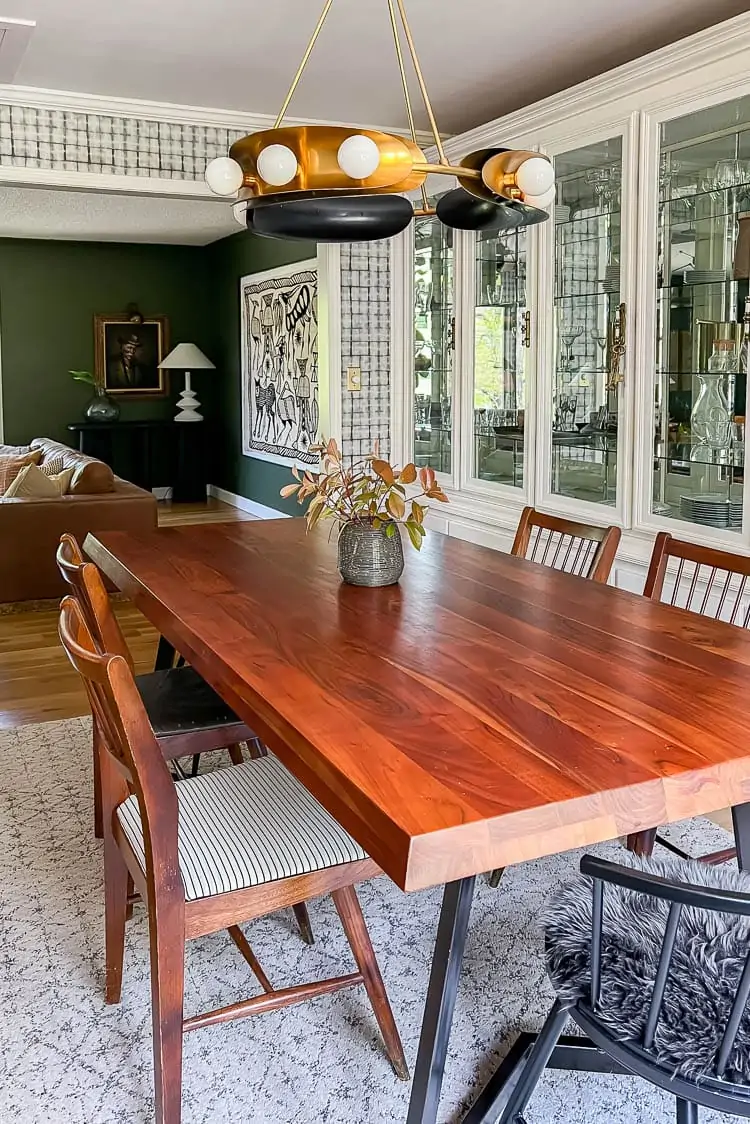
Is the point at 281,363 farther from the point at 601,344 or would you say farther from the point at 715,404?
the point at 715,404

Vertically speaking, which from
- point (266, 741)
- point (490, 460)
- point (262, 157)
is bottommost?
point (266, 741)

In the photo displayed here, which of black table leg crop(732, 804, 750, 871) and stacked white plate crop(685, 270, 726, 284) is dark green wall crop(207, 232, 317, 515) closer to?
stacked white plate crop(685, 270, 726, 284)

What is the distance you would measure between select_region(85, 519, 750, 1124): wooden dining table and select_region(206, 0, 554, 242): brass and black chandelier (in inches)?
34.2

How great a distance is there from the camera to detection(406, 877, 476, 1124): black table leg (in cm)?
153

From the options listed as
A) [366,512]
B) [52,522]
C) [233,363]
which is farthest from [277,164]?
[233,363]

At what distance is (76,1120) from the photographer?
181cm

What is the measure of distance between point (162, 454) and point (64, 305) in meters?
1.66

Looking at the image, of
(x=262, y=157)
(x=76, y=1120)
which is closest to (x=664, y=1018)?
(x=76, y=1120)

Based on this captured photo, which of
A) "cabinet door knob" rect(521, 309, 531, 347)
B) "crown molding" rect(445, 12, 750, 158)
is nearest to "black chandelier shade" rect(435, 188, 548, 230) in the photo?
"crown molding" rect(445, 12, 750, 158)

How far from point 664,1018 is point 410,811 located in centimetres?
44

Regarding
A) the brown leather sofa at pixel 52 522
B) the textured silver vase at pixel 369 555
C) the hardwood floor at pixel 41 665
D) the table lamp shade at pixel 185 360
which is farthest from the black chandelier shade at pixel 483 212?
the table lamp shade at pixel 185 360

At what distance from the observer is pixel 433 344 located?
5090 millimetres

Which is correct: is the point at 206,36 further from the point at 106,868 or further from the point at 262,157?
the point at 106,868

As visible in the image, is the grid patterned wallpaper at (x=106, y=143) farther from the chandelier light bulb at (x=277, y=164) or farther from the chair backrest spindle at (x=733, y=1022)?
the chair backrest spindle at (x=733, y=1022)
